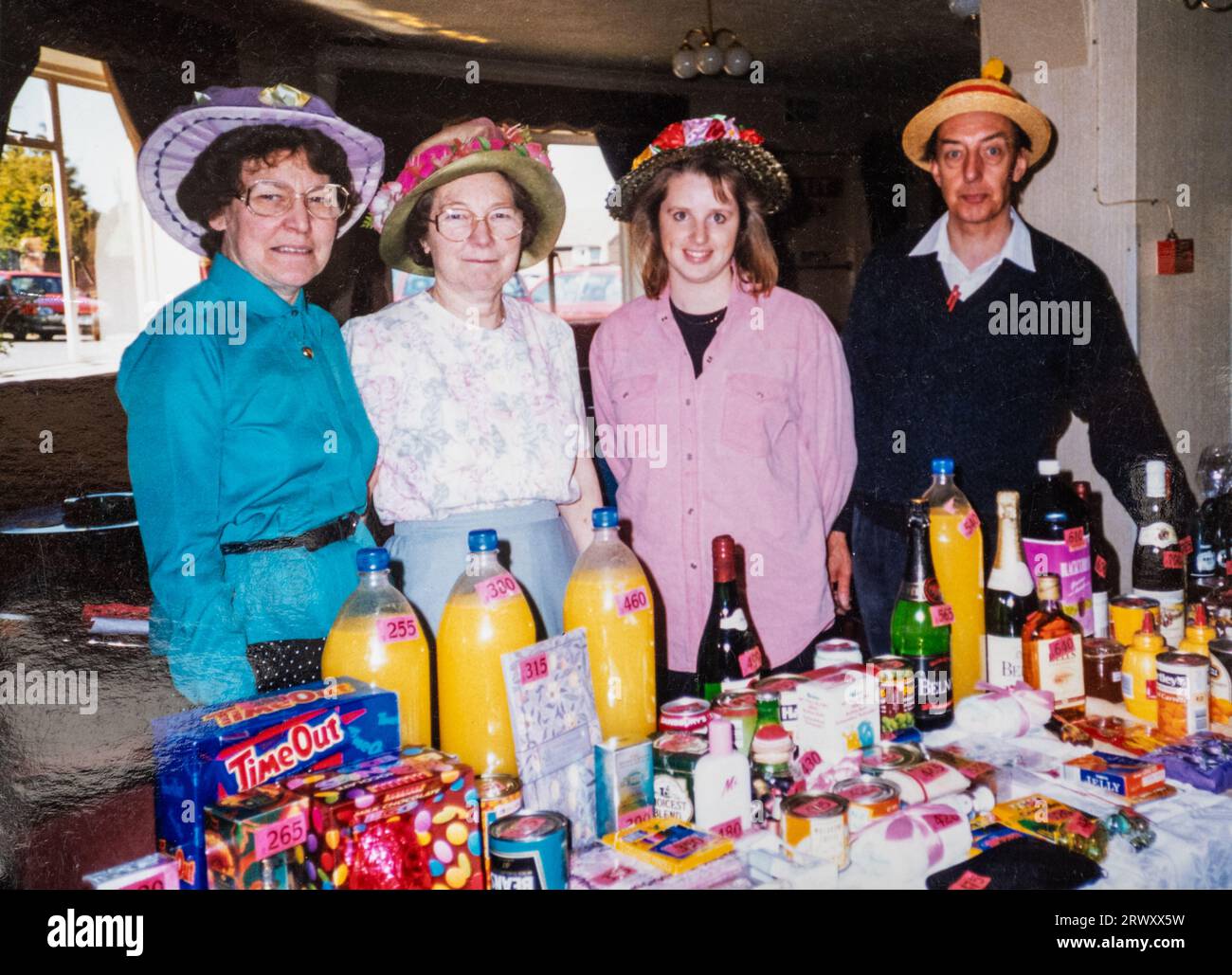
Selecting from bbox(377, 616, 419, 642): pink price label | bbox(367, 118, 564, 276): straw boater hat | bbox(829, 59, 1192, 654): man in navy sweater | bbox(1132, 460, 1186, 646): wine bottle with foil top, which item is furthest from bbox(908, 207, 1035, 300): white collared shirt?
bbox(377, 616, 419, 642): pink price label

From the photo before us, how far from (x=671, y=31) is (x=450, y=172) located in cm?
→ 107

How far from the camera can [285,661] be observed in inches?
70.0

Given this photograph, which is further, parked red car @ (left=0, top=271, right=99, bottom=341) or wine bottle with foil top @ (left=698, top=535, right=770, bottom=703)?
parked red car @ (left=0, top=271, right=99, bottom=341)

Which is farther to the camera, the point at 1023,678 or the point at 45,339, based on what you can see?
the point at 45,339

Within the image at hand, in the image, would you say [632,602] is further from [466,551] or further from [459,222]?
[459,222]

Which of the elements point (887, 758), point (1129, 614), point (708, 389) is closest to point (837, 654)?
point (887, 758)

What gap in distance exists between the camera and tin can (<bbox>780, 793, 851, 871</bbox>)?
1209 millimetres

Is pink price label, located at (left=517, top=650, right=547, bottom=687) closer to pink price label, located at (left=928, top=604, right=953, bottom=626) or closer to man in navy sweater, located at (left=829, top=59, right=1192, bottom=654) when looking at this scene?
pink price label, located at (left=928, top=604, right=953, bottom=626)

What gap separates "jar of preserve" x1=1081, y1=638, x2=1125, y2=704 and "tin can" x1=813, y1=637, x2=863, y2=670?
48 cm

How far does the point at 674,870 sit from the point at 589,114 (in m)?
2.01
